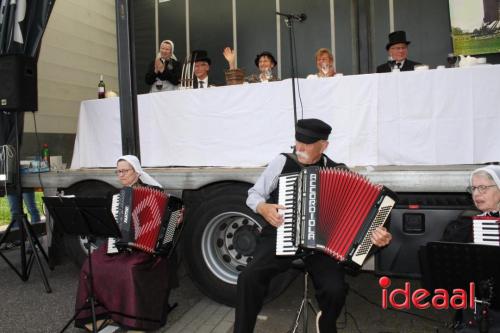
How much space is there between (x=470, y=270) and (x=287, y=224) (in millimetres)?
1020

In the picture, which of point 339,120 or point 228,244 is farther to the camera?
point 228,244

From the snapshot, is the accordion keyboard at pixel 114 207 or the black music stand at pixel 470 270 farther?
the accordion keyboard at pixel 114 207

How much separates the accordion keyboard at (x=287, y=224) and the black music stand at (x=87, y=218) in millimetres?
1180

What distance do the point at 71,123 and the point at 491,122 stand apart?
14.0ft

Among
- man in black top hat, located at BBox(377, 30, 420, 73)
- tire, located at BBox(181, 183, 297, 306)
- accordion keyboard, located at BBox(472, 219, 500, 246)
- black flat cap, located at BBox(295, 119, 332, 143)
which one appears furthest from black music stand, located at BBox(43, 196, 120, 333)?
man in black top hat, located at BBox(377, 30, 420, 73)

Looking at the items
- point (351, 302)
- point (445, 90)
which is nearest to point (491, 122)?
point (445, 90)

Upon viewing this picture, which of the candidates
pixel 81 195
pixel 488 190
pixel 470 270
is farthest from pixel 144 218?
pixel 488 190

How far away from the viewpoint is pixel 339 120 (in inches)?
146

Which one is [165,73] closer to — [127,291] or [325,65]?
[325,65]

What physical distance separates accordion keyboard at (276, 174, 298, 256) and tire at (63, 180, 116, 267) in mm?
2249

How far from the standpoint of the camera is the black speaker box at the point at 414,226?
323 centimetres

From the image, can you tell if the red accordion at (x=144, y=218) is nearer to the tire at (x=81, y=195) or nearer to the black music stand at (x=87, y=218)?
the black music stand at (x=87, y=218)

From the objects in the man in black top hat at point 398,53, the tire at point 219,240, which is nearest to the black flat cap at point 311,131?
the tire at point 219,240

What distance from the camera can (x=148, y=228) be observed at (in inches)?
134
